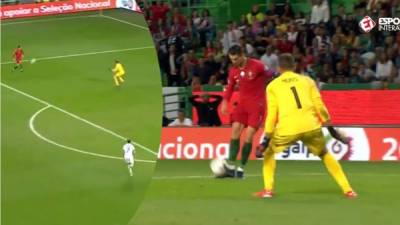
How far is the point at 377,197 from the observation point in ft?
35.5

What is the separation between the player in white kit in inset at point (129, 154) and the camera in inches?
178

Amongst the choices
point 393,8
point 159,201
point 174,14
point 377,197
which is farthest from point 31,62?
point 174,14

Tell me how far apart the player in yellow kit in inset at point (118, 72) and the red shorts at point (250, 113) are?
326 inches

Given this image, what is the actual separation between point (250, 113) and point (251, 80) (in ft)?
1.44

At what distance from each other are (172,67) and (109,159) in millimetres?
16799

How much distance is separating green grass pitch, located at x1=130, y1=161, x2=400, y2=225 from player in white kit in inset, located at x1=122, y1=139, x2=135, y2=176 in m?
3.94

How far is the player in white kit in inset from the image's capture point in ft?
14.9

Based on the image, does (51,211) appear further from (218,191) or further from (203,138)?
(203,138)

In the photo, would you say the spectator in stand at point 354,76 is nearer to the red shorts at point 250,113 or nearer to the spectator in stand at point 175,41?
the spectator in stand at point 175,41

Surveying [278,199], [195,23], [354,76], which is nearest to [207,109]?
[354,76]

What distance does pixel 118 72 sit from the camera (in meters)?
4.54

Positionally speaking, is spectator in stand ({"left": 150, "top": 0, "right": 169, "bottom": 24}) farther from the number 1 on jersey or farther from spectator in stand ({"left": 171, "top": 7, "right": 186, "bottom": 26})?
the number 1 on jersey

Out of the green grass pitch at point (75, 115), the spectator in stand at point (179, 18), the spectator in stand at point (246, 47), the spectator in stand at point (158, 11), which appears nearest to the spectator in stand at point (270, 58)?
the spectator in stand at point (246, 47)

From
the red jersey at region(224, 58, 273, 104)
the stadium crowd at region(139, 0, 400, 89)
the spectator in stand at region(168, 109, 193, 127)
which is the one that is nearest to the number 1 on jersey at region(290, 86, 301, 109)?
the red jersey at region(224, 58, 273, 104)
